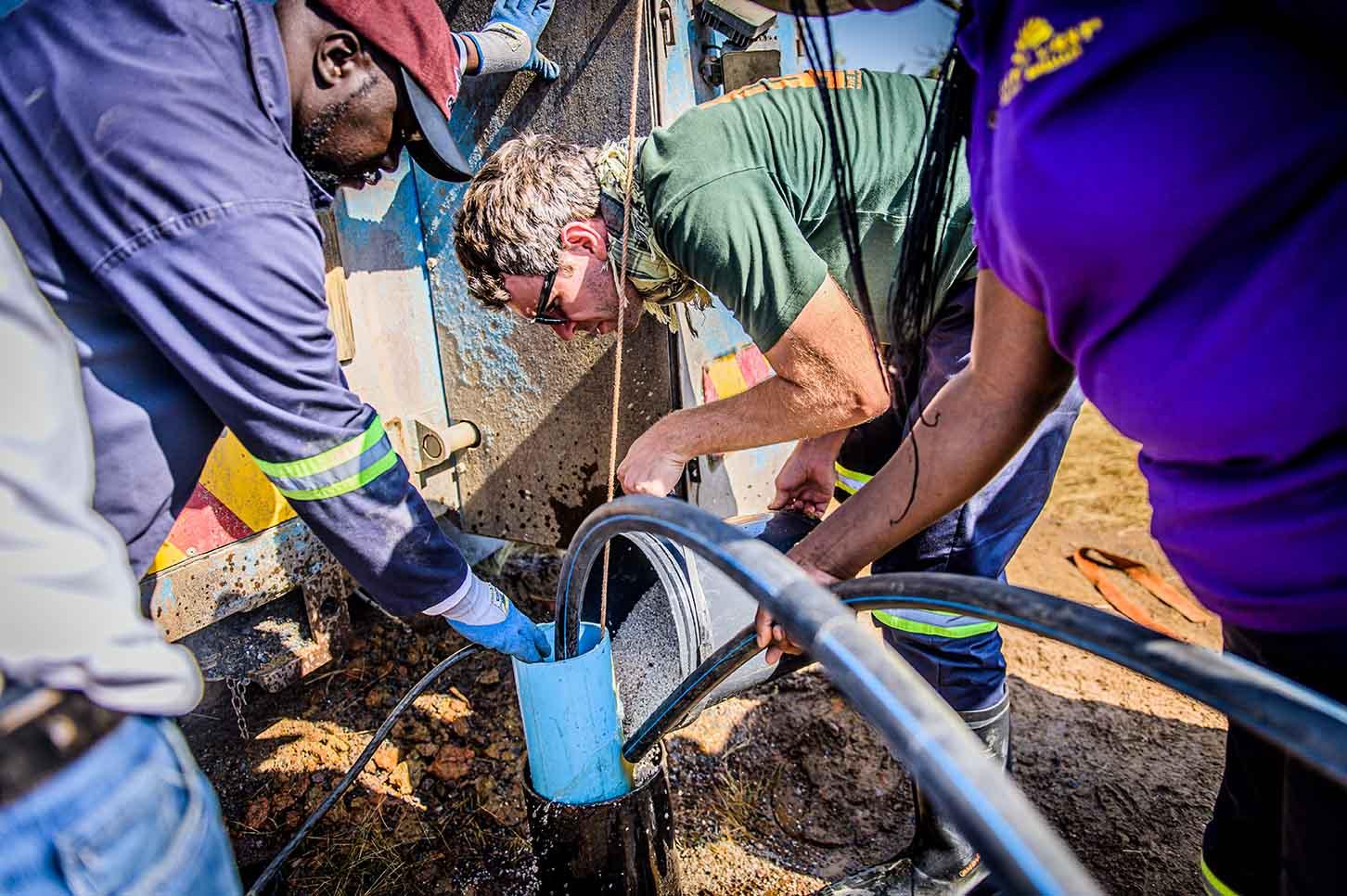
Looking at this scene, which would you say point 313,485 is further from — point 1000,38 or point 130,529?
point 1000,38

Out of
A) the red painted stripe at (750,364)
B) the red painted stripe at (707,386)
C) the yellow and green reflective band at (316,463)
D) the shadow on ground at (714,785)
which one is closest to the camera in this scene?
the yellow and green reflective band at (316,463)

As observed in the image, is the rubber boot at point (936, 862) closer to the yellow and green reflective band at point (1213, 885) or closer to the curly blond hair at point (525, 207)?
the yellow and green reflective band at point (1213, 885)

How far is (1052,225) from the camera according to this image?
2.37 feet

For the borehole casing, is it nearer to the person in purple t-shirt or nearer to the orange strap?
the person in purple t-shirt

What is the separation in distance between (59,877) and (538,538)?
1776 millimetres

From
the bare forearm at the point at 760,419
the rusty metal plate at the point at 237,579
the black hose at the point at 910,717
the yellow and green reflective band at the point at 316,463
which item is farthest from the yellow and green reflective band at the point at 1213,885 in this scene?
the rusty metal plate at the point at 237,579

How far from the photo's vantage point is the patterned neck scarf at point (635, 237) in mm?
1783

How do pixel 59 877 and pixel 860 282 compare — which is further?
pixel 860 282

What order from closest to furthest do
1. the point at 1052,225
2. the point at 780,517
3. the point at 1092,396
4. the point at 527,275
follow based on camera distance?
the point at 1052,225 < the point at 1092,396 < the point at 527,275 < the point at 780,517

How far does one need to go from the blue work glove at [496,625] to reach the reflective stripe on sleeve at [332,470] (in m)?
0.35

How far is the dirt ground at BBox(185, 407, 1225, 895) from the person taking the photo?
6.57 ft

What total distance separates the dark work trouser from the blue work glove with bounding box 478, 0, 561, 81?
6.73 feet

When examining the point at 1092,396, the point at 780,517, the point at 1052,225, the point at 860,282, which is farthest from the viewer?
the point at 780,517

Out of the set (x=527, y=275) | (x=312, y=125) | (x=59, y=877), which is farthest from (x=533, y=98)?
(x=59, y=877)
